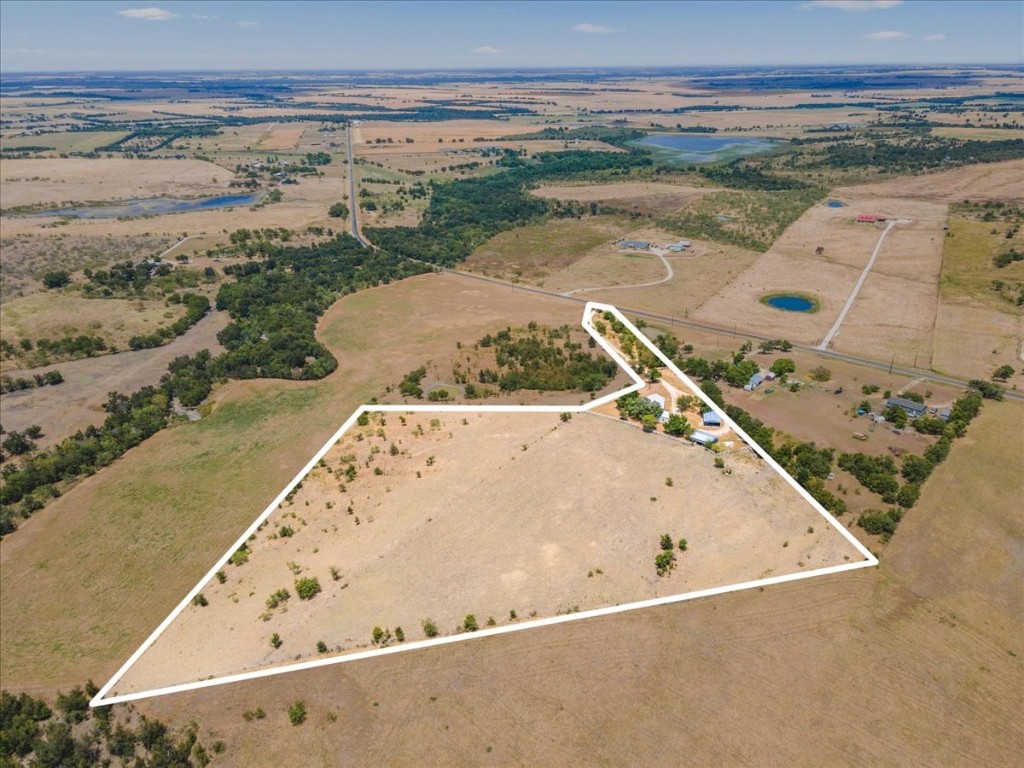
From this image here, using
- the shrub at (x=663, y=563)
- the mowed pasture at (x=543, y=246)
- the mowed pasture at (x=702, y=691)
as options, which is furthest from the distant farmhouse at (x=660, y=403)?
the mowed pasture at (x=543, y=246)

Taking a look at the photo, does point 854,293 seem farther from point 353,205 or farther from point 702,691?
point 353,205

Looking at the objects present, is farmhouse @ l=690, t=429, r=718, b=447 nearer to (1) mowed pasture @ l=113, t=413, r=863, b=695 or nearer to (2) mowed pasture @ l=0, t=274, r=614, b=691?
(1) mowed pasture @ l=113, t=413, r=863, b=695

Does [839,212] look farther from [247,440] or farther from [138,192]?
[138,192]

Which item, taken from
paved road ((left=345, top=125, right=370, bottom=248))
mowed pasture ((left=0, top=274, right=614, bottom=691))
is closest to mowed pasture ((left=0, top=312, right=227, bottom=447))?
mowed pasture ((left=0, top=274, right=614, bottom=691))

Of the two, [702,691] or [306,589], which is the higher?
[306,589]

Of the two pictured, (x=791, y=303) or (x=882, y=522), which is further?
(x=791, y=303)

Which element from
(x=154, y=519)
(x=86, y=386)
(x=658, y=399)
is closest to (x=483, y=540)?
(x=658, y=399)

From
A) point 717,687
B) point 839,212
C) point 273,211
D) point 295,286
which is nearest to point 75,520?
point 717,687
